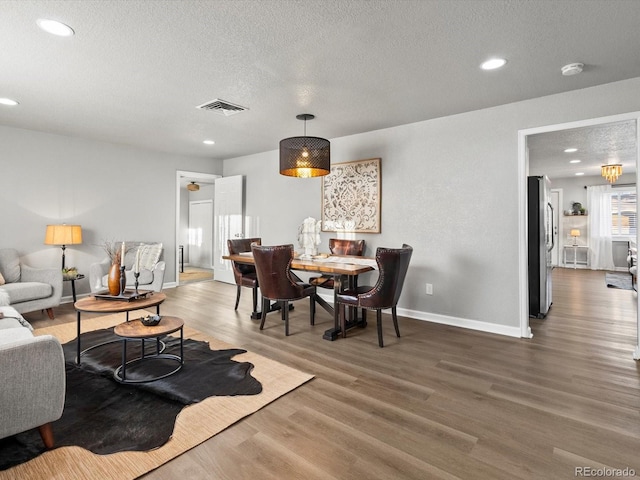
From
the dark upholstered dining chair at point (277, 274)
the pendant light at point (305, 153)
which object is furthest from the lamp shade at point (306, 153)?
the dark upholstered dining chair at point (277, 274)

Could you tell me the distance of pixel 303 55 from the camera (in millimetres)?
2600

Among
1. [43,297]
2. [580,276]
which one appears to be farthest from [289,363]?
[580,276]

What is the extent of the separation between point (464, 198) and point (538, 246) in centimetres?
118

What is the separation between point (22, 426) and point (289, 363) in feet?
5.60

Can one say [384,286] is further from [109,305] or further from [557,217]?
[557,217]

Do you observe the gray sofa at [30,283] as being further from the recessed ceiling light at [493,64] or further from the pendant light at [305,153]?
the recessed ceiling light at [493,64]

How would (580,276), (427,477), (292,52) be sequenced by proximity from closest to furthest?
(427,477)
(292,52)
(580,276)

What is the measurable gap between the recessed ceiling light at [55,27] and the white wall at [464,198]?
343cm

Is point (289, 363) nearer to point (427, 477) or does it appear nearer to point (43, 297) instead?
point (427, 477)

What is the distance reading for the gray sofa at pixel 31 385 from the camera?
160 centimetres

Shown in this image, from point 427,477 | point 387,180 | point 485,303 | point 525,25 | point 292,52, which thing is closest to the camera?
point 427,477

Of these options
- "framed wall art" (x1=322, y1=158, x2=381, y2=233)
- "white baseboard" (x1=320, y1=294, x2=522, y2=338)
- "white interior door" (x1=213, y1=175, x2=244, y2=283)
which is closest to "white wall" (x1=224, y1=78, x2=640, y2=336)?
"white baseboard" (x1=320, y1=294, x2=522, y2=338)

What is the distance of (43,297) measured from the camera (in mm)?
4043

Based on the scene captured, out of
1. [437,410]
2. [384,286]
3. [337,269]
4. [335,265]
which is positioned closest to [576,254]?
[384,286]
